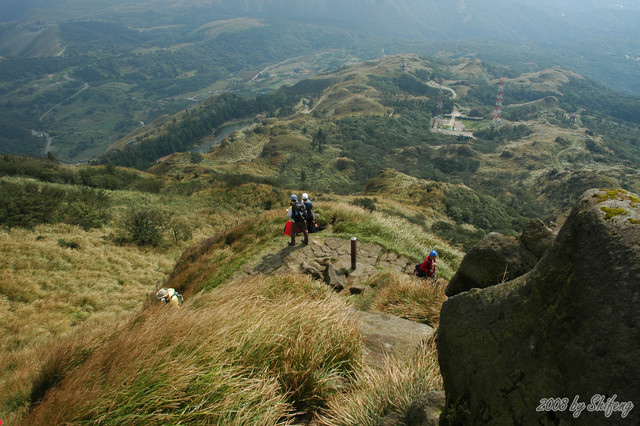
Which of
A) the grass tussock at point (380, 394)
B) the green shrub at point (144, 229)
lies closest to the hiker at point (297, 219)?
the grass tussock at point (380, 394)

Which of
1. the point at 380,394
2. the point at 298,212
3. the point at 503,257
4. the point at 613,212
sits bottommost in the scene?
the point at 298,212

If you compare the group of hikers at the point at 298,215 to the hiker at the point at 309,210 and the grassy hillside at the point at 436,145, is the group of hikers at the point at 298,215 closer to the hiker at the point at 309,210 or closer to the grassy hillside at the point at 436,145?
the hiker at the point at 309,210

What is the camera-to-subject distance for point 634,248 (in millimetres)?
1709

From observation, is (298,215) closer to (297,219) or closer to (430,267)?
(297,219)

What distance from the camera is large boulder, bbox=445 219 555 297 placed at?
13.2ft

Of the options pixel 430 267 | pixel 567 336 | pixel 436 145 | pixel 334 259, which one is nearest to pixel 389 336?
pixel 567 336

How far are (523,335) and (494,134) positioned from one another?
13765 centimetres

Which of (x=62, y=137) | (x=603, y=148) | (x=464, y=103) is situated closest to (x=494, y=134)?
(x=603, y=148)

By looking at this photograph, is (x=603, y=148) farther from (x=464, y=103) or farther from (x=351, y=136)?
(x=351, y=136)

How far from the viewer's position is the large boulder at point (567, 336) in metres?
1.63

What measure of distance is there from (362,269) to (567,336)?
7550mm

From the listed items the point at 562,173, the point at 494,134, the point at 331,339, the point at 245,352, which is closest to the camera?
the point at 245,352

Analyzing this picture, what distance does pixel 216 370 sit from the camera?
2.86 metres

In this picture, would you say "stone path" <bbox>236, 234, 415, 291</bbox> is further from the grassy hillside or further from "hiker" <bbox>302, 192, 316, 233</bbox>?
the grassy hillside
